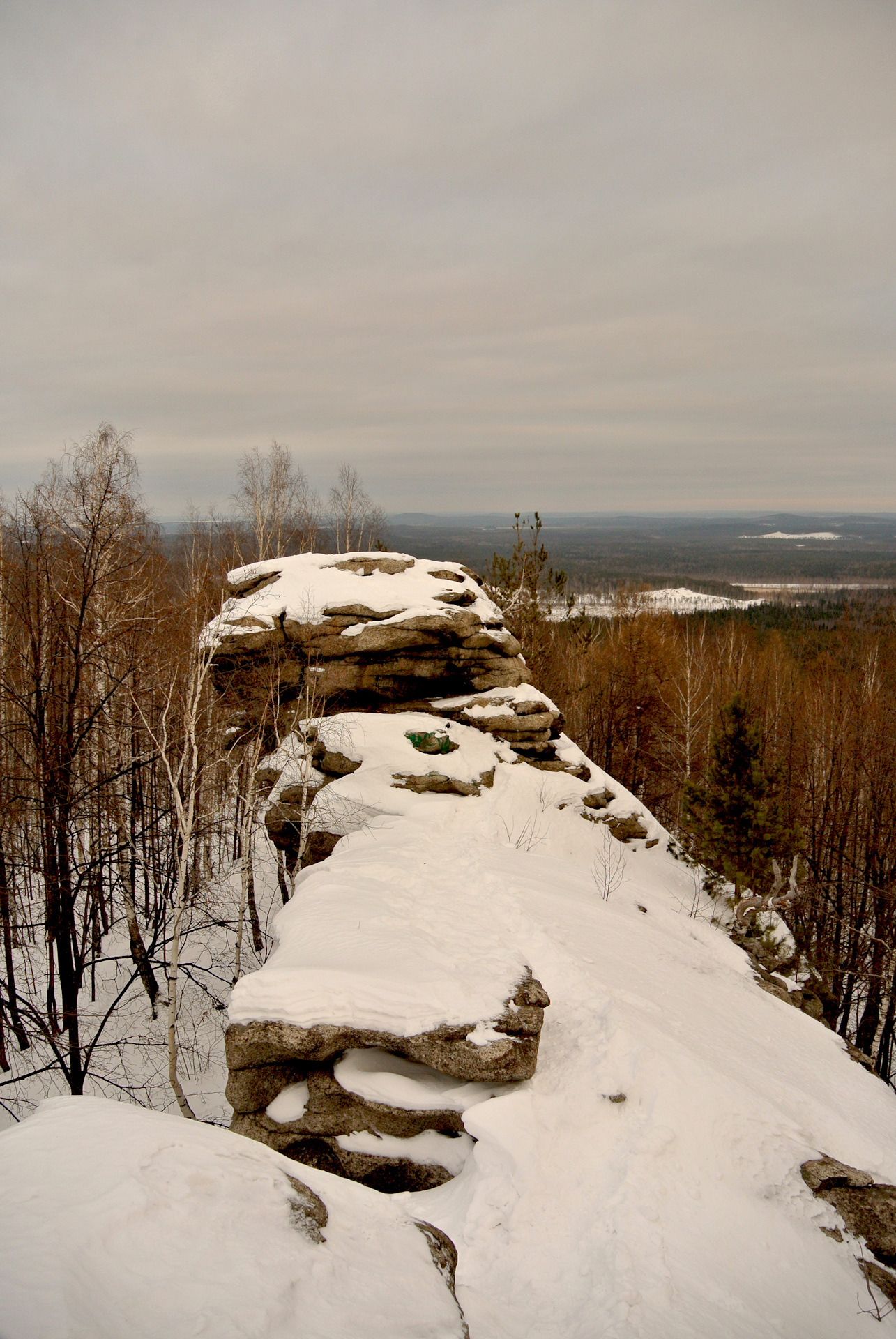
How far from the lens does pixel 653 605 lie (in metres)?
40.8

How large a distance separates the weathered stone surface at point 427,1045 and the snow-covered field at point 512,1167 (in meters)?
0.18

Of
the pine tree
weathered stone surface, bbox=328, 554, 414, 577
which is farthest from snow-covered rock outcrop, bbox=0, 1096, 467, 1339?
weathered stone surface, bbox=328, 554, 414, 577

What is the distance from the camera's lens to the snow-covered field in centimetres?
303

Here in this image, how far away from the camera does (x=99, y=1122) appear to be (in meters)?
3.82

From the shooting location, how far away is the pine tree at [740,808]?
48.5 ft

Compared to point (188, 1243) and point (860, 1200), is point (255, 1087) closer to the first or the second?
point (188, 1243)

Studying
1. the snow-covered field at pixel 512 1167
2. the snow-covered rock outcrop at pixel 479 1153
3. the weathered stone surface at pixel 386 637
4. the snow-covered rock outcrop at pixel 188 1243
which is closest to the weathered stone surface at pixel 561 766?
the weathered stone surface at pixel 386 637

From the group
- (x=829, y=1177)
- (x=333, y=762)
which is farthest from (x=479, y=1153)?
(x=333, y=762)

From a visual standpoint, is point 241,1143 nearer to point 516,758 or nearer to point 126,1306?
point 126,1306

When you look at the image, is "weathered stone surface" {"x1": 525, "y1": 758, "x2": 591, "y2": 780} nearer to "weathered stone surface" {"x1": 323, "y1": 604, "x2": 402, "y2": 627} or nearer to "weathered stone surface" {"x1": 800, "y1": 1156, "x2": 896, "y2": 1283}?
"weathered stone surface" {"x1": 323, "y1": 604, "x2": 402, "y2": 627}

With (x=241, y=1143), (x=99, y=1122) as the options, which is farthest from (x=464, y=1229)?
(x=99, y=1122)

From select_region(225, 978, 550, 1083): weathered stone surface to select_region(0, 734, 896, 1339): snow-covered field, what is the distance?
183mm

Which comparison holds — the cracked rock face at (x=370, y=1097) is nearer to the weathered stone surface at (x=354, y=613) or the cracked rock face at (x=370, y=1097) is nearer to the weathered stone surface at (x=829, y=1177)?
the weathered stone surface at (x=829, y=1177)

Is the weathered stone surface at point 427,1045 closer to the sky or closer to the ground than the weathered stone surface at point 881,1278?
closer to the sky
